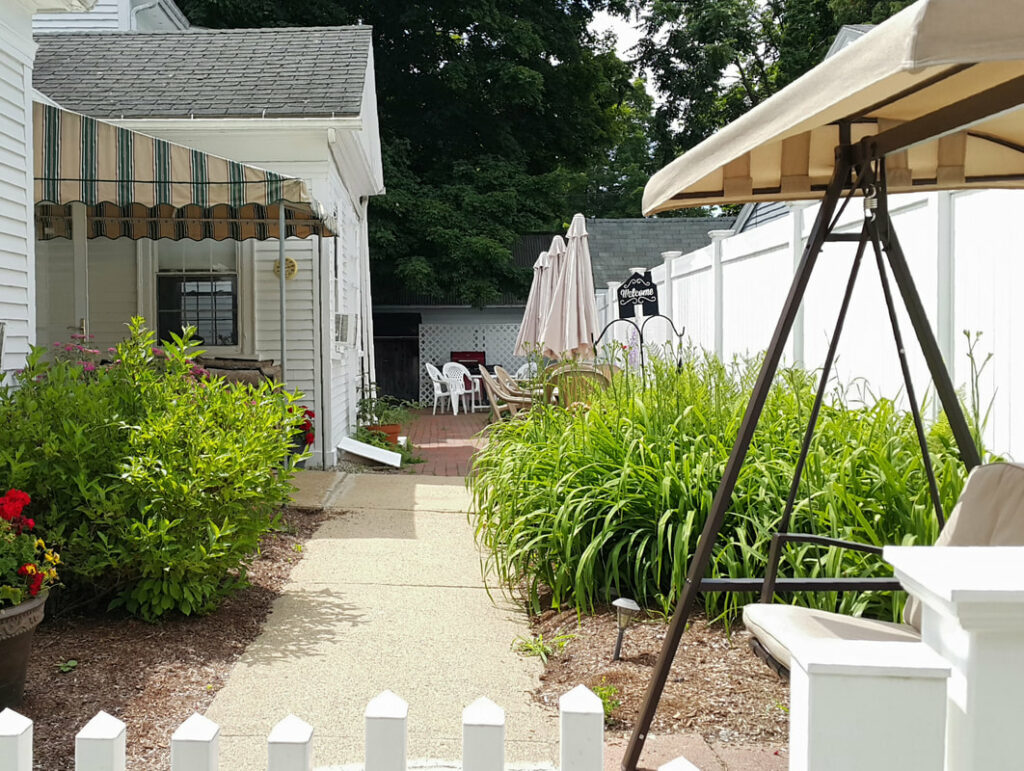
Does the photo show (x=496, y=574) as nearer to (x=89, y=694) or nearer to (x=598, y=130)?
(x=89, y=694)

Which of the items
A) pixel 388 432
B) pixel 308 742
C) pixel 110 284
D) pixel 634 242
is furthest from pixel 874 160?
pixel 634 242

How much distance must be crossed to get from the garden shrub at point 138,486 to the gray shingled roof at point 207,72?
5.61m

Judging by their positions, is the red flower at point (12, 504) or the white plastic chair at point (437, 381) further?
the white plastic chair at point (437, 381)

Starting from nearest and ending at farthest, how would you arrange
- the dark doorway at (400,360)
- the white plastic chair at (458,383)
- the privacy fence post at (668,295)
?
the privacy fence post at (668,295)
the white plastic chair at (458,383)
the dark doorway at (400,360)

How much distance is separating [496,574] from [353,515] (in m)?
2.01

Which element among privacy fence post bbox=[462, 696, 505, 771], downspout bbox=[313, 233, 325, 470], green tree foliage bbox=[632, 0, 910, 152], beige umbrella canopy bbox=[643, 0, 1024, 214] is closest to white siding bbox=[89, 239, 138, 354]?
downspout bbox=[313, 233, 325, 470]

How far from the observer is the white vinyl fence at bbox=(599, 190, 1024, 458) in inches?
170

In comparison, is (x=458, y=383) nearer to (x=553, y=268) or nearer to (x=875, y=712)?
(x=553, y=268)

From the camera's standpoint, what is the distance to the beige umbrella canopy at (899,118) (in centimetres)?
156

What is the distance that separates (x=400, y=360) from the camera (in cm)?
2375

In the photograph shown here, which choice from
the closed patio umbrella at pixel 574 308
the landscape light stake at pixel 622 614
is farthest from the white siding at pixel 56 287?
the landscape light stake at pixel 622 614

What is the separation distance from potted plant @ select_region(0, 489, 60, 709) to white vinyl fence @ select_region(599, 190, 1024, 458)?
3671mm

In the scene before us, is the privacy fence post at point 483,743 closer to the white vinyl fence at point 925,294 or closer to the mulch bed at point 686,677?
the mulch bed at point 686,677

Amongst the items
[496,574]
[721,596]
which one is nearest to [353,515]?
[496,574]
